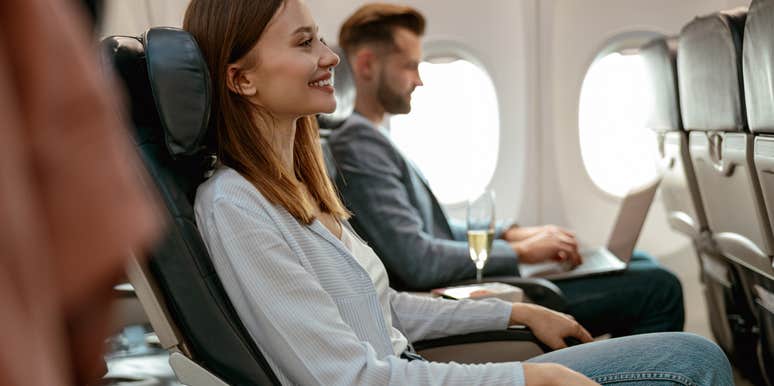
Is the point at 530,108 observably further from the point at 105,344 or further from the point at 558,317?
the point at 105,344

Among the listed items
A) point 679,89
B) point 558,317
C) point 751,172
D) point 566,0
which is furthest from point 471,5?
point 558,317

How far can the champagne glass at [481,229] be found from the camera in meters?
2.82

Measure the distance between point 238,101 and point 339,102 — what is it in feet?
2.92

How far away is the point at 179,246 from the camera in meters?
1.59

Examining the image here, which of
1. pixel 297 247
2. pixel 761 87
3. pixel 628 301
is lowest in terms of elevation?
pixel 628 301

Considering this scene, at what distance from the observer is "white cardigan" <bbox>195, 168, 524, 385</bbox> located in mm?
1532

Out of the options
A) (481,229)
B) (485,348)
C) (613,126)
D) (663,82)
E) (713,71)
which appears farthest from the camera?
Answer: (613,126)

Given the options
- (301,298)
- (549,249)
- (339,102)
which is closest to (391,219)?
(339,102)

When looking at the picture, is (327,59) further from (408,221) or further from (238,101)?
(408,221)

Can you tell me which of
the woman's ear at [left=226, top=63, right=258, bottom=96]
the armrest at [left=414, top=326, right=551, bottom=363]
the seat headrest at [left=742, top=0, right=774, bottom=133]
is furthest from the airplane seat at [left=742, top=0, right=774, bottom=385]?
the woman's ear at [left=226, top=63, right=258, bottom=96]

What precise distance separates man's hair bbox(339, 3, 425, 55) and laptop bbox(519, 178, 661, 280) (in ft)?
2.96

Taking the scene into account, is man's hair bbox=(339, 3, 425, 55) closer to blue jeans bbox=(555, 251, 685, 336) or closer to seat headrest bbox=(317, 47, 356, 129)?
seat headrest bbox=(317, 47, 356, 129)

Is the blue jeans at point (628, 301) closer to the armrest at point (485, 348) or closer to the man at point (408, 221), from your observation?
the man at point (408, 221)

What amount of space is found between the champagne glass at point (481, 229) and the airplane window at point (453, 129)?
2459 millimetres
